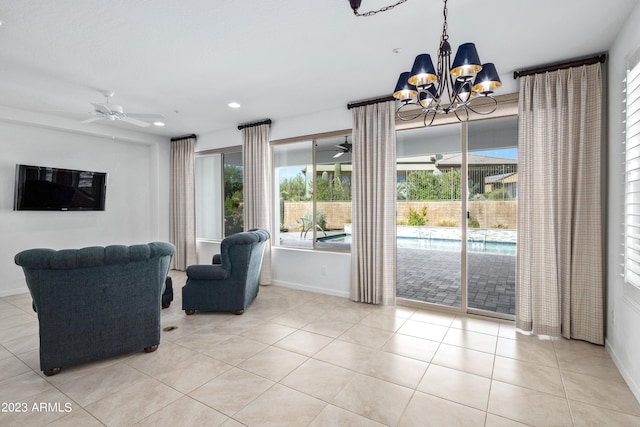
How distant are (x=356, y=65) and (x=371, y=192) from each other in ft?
5.19

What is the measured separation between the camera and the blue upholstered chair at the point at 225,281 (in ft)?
12.0

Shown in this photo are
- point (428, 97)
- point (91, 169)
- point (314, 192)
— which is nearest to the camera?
point (428, 97)

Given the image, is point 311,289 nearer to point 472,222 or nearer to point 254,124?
point 472,222

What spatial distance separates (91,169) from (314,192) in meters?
3.84

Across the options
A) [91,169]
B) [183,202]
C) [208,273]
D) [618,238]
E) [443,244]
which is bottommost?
[208,273]

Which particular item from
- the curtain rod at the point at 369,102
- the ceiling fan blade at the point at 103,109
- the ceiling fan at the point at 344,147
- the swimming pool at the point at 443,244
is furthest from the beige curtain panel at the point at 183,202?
the curtain rod at the point at 369,102

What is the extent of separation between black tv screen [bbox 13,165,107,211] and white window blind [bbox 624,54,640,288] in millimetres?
6704

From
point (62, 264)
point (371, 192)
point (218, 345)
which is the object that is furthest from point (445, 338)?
point (62, 264)

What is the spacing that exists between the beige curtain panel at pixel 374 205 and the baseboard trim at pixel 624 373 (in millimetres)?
2040

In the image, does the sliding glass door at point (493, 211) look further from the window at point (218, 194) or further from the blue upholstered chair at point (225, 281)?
the window at point (218, 194)

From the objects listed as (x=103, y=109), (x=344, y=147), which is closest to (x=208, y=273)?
(x=103, y=109)

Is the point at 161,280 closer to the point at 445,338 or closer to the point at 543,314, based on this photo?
the point at 445,338

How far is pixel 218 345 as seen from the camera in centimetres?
295

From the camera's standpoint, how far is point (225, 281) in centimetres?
371
